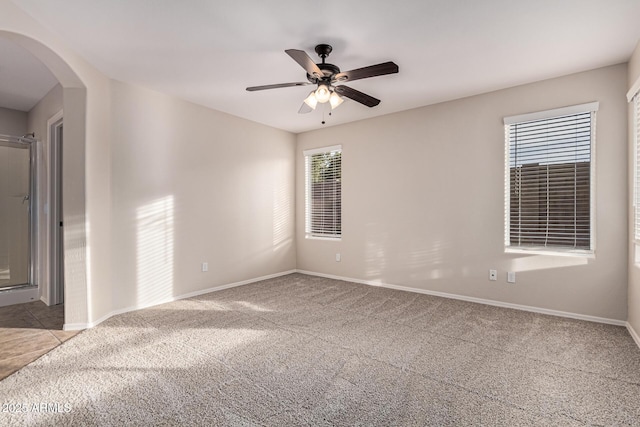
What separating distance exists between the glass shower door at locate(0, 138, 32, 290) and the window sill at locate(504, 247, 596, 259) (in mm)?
6064

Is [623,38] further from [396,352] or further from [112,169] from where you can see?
[112,169]

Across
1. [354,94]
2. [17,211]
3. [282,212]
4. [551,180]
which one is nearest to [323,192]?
[282,212]

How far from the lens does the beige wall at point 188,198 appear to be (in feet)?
11.9

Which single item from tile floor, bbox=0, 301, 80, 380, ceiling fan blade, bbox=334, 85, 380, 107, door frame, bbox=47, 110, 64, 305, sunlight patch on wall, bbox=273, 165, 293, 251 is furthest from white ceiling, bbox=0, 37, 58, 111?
sunlight patch on wall, bbox=273, 165, 293, 251

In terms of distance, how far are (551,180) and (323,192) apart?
10.6 feet

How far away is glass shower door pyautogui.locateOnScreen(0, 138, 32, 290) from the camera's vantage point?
4.24 meters

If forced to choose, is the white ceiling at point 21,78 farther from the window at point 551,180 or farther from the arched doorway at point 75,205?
the window at point 551,180

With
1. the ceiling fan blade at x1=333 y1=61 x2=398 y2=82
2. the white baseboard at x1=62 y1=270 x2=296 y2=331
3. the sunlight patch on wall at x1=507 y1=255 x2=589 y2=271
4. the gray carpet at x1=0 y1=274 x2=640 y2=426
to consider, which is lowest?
the gray carpet at x1=0 y1=274 x2=640 y2=426

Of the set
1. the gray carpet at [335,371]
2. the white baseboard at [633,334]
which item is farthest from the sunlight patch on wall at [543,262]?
the white baseboard at [633,334]

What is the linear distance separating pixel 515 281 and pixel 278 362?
9.38ft

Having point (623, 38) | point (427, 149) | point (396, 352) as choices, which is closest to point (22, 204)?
point (396, 352)

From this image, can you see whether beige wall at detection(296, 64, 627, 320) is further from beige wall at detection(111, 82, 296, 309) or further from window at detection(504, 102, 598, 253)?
beige wall at detection(111, 82, 296, 309)

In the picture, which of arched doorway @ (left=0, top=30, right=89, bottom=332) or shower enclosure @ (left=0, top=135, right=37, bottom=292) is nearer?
arched doorway @ (left=0, top=30, right=89, bottom=332)

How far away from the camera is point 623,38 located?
8.78ft
